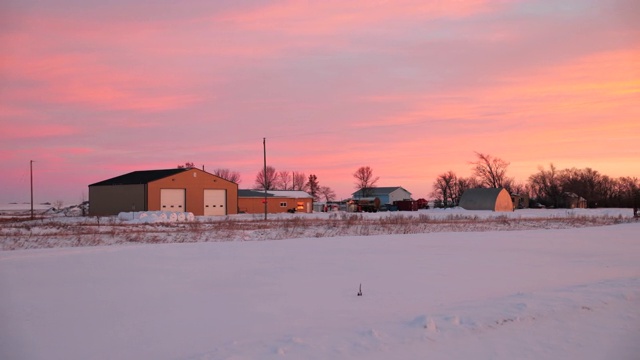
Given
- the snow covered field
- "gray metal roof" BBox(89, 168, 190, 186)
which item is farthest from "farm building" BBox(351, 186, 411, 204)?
the snow covered field

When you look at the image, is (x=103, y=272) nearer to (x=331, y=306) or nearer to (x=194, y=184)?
(x=331, y=306)

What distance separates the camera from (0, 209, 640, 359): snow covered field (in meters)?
8.68

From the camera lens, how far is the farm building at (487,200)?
261 feet

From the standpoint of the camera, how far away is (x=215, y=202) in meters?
69.8

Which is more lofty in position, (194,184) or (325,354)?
(194,184)

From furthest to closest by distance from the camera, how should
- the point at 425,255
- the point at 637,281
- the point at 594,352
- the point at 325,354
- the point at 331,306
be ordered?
the point at 425,255, the point at 637,281, the point at 331,306, the point at 594,352, the point at 325,354

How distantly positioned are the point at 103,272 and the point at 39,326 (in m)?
5.45

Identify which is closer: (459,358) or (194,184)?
(459,358)

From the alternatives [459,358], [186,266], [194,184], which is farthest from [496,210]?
[459,358]

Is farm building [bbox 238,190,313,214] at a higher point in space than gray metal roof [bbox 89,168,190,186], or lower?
lower

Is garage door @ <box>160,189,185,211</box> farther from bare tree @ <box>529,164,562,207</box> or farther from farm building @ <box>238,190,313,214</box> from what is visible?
bare tree @ <box>529,164,562,207</box>

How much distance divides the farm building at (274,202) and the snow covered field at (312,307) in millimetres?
58772

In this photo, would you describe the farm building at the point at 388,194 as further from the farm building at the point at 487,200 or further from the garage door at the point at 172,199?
the garage door at the point at 172,199

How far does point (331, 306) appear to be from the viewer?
37.1 feet
